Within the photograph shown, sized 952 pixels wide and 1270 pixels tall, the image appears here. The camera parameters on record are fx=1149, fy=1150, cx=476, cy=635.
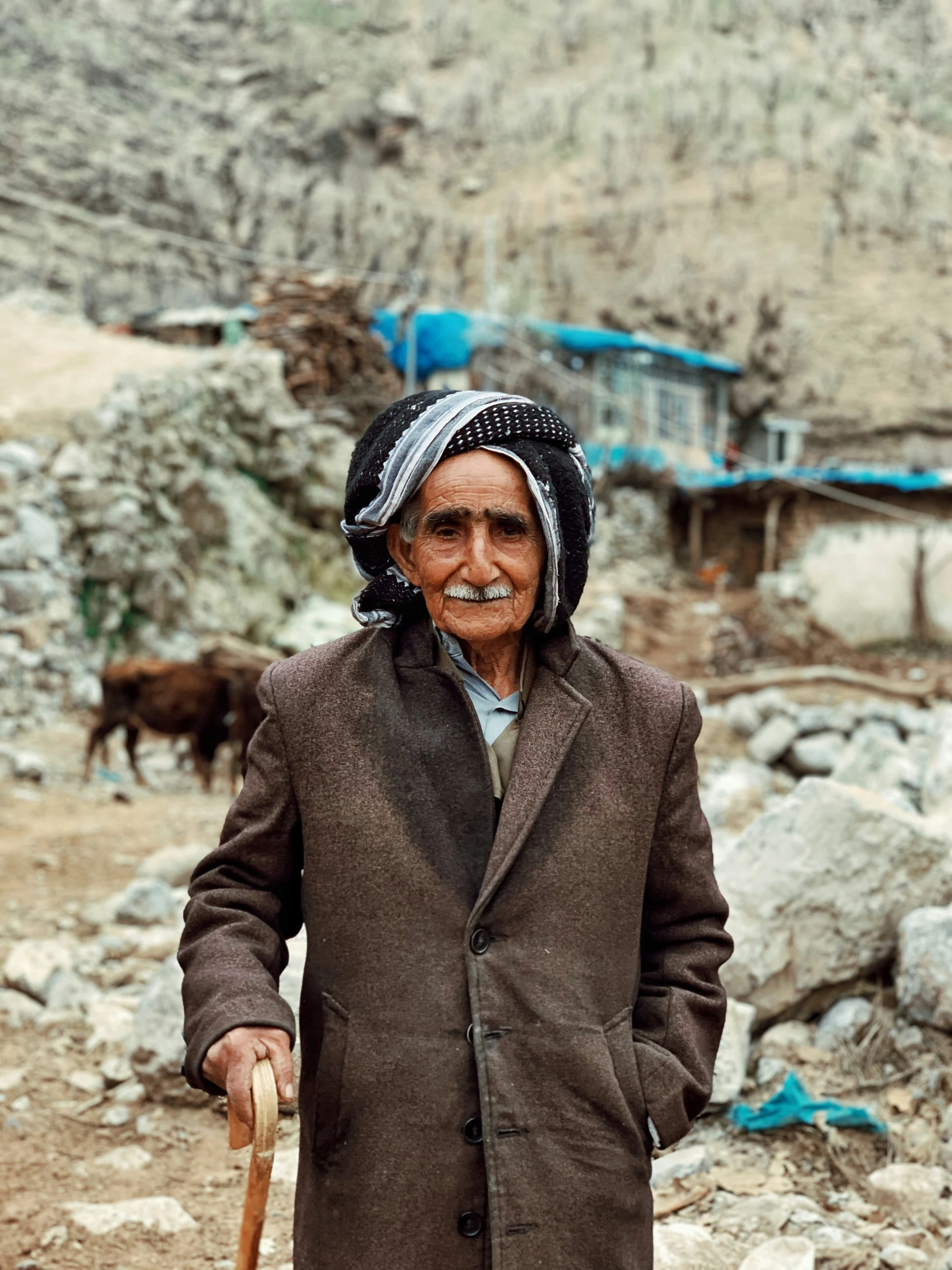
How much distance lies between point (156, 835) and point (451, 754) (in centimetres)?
617

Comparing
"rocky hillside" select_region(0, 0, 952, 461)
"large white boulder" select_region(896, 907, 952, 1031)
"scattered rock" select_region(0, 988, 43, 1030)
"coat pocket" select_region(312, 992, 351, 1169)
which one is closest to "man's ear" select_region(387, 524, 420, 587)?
"coat pocket" select_region(312, 992, 351, 1169)

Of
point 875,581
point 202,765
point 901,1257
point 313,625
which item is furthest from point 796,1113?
point 875,581

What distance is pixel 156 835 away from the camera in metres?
7.39

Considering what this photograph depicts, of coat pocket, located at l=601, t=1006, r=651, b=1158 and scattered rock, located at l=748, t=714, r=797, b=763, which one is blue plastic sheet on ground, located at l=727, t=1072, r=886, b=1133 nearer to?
coat pocket, located at l=601, t=1006, r=651, b=1158

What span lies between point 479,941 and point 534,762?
0.26 metres

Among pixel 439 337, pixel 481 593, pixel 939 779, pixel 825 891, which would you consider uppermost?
pixel 439 337

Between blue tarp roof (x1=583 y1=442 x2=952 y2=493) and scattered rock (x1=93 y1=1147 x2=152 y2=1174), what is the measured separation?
17613 millimetres

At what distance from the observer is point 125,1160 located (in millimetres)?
3490

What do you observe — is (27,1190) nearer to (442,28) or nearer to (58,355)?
(58,355)

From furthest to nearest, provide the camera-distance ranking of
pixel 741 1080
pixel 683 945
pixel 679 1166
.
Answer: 1. pixel 741 1080
2. pixel 679 1166
3. pixel 683 945

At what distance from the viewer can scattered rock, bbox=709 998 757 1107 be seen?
3486 millimetres

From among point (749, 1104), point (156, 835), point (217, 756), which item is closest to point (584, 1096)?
point (749, 1104)

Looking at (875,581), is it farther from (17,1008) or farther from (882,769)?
(17,1008)

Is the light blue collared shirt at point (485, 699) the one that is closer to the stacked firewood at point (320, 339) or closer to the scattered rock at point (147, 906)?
the scattered rock at point (147, 906)
